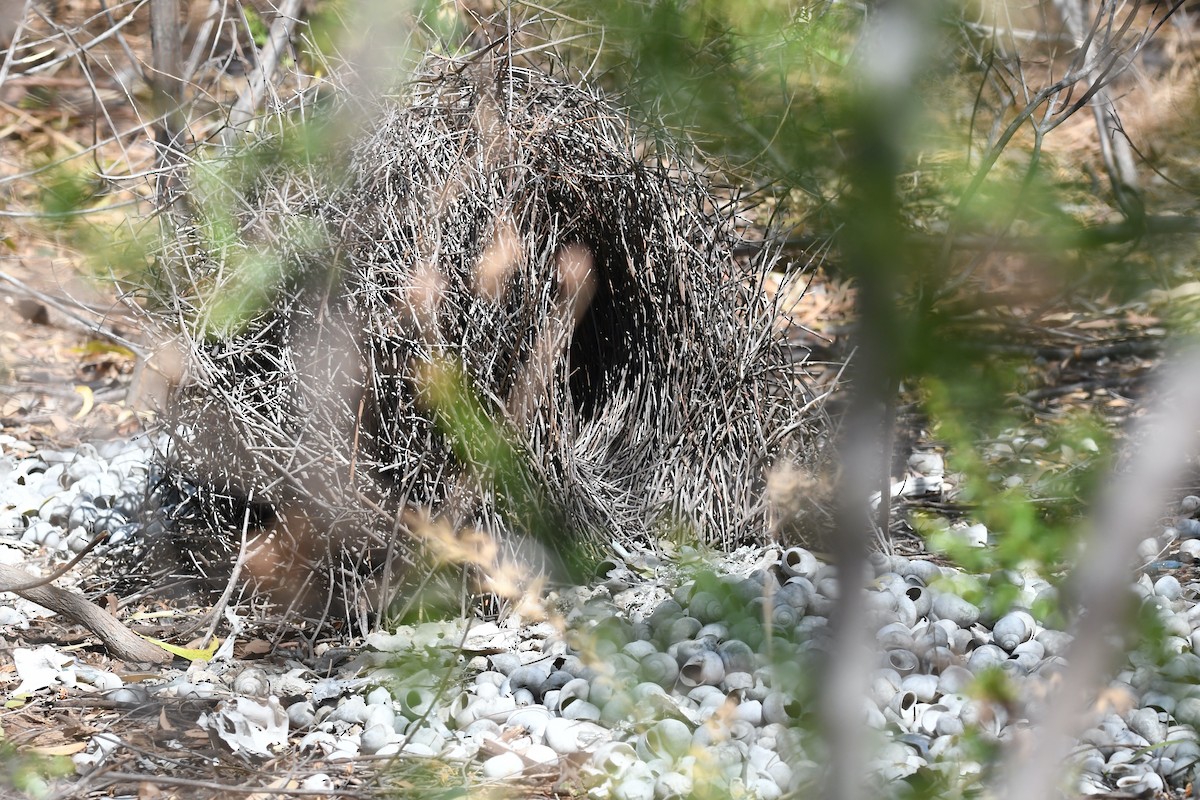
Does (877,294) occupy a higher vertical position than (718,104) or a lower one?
lower

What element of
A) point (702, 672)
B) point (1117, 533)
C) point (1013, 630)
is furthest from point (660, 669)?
point (1117, 533)

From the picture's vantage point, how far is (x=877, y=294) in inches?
27.5

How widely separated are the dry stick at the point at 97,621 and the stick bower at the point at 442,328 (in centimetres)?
36

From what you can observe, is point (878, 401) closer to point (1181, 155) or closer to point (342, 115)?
point (1181, 155)

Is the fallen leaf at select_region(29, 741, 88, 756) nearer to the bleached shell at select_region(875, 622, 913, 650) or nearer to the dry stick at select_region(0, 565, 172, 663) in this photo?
the dry stick at select_region(0, 565, 172, 663)

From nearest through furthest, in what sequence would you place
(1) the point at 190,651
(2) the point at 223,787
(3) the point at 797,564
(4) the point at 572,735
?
1. (2) the point at 223,787
2. (4) the point at 572,735
3. (1) the point at 190,651
4. (3) the point at 797,564

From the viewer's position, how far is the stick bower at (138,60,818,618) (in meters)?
2.71

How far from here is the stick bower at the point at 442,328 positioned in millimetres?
2705

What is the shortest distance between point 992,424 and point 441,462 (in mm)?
2042

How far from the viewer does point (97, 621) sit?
2641 mm

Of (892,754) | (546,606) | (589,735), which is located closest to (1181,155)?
(892,754)

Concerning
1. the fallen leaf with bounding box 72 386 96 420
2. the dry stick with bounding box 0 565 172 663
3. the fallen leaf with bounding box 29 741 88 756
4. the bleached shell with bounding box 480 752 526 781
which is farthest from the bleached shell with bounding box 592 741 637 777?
the fallen leaf with bounding box 72 386 96 420

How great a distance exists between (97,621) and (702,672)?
1.41m

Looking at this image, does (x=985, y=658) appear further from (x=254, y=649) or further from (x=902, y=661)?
(x=254, y=649)
